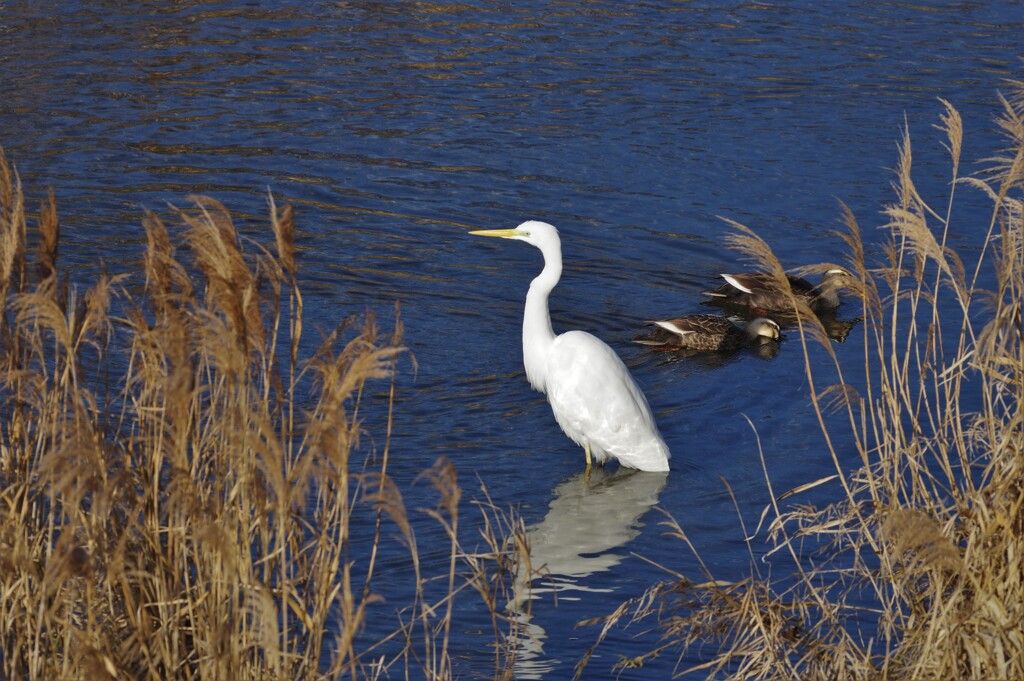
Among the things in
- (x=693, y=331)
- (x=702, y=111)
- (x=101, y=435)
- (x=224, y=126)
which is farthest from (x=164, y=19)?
(x=101, y=435)

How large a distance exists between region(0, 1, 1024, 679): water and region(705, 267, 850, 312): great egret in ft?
0.82

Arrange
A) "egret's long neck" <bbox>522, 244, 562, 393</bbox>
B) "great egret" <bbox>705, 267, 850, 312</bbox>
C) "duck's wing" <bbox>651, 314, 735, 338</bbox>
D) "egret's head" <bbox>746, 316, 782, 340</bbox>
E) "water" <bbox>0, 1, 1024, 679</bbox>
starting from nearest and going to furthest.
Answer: "water" <bbox>0, 1, 1024, 679</bbox>, "egret's long neck" <bbox>522, 244, 562, 393</bbox>, "duck's wing" <bbox>651, 314, 735, 338</bbox>, "egret's head" <bbox>746, 316, 782, 340</bbox>, "great egret" <bbox>705, 267, 850, 312</bbox>

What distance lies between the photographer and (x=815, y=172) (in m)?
10.7

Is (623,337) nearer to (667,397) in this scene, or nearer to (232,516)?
(667,397)

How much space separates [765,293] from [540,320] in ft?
8.18

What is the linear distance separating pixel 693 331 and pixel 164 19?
8.02 m

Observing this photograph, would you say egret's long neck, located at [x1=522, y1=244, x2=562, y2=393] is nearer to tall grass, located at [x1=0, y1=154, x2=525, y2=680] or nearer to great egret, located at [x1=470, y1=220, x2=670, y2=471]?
great egret, located at [x1=470, y1=220, x2=670, y2=471]

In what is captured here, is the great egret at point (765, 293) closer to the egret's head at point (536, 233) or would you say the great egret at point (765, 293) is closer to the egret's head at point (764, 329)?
the egret's head at point (764, 329)

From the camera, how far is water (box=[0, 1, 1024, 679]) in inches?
258

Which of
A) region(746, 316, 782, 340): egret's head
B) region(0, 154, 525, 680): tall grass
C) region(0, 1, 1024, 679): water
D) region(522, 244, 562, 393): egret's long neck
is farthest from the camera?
region(746, 316, 782, 340): egret's head

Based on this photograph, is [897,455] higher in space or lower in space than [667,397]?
higher

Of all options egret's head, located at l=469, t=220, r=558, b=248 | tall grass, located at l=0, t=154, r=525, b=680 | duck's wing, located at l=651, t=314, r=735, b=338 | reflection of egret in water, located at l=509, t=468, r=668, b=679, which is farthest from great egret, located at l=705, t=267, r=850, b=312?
tall grass, located at l=0, t=154, r=525, b=680

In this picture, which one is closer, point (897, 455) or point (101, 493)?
point (101, 493)

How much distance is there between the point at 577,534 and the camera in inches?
234
